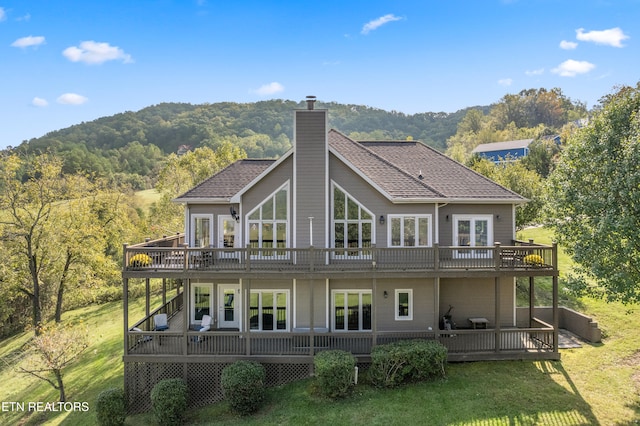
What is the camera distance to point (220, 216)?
55.9ft

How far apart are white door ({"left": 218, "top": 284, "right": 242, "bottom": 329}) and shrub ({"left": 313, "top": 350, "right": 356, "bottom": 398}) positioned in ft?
16.3

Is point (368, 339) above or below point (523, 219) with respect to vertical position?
below

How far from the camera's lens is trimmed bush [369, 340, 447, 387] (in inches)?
501

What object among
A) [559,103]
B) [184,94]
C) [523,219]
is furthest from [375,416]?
[559,103]

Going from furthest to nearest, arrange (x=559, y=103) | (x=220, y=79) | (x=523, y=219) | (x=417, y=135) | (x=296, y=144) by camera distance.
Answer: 1. (x=559, y=103)
2. (x=417, y=135)
3. (x=220, y=79)
4. (x=523, y=219)
5. (x=296, y=144)

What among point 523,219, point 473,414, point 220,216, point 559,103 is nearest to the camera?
point 473,414

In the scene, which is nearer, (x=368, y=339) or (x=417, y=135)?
(x=368, y=339)

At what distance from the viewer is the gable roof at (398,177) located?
15.3m

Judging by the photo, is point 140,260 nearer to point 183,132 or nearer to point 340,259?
point 340,259

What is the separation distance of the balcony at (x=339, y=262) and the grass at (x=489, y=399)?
3516mm

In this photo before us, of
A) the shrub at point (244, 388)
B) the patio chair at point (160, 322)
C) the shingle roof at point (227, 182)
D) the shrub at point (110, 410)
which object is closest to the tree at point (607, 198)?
the shrub at point (244, 388)

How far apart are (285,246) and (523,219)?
14.5 m

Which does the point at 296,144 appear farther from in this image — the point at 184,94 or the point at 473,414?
the point at 184,94

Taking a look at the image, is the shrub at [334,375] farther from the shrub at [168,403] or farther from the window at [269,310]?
the shrub at [168,403]
